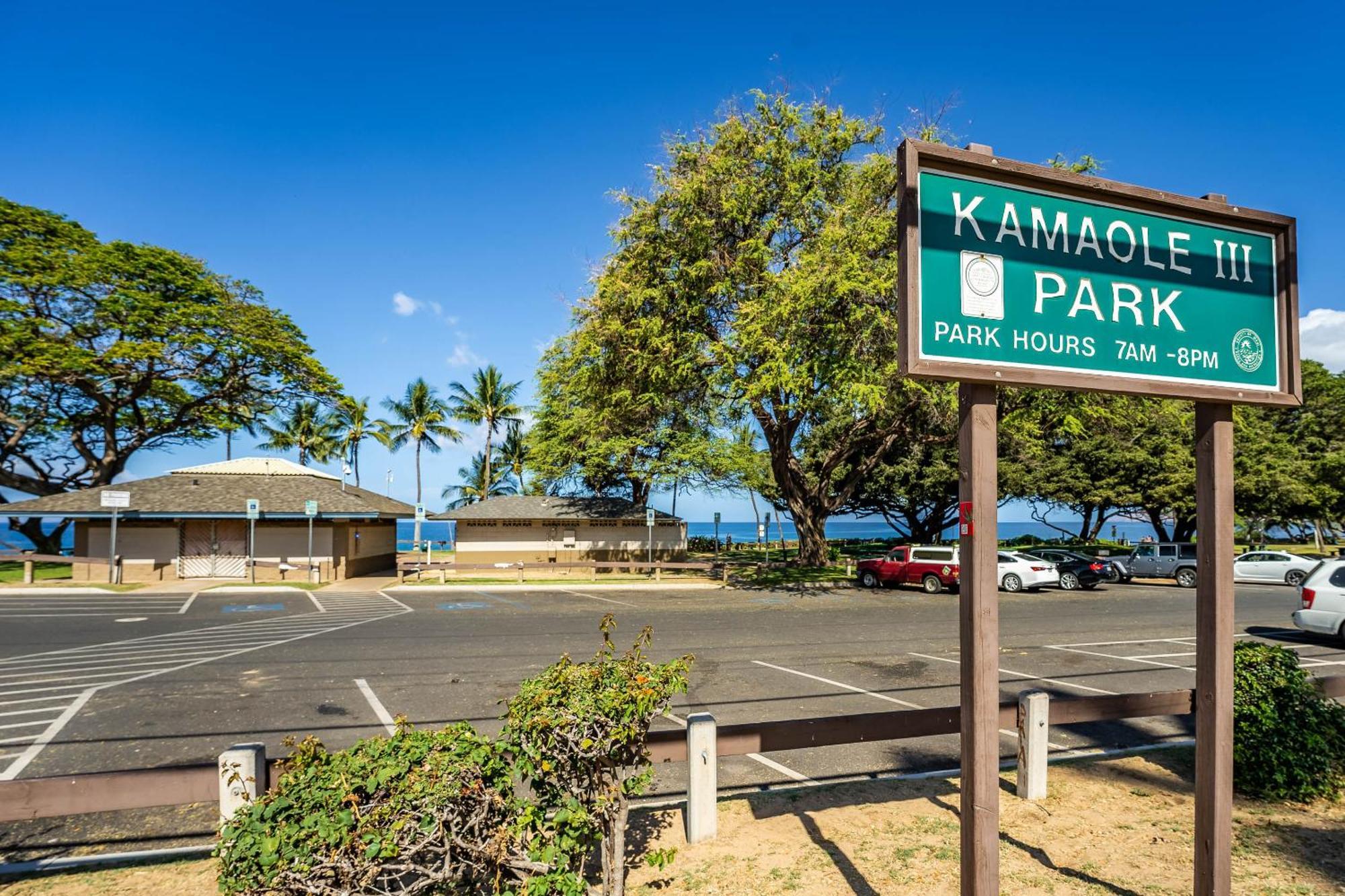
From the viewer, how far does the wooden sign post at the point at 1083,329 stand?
10.6 feet

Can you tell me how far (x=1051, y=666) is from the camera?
11711mm

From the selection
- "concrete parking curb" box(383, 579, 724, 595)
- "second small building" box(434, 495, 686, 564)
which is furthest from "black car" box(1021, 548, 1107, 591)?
"second small building" box(434, 495, 686, 564)

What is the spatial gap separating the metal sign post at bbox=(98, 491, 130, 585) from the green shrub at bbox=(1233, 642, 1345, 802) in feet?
102

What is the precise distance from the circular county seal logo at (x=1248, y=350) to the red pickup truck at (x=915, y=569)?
2209 centimetres

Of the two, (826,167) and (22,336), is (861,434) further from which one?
(22,336)

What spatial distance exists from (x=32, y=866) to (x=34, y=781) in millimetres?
1312

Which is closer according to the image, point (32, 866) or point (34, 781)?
point (34, 781)

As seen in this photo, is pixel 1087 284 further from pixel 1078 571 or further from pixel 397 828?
pixel 1078 571

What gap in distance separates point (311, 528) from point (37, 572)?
13.0 m

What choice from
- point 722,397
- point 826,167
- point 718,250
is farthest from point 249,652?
point 826,167

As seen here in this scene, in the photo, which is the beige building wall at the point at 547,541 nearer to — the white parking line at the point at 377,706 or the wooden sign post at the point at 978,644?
the white parking line at the point at 377,706

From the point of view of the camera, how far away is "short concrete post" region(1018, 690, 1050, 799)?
18.8 ft

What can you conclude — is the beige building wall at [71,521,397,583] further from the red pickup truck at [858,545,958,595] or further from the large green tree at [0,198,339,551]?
the red pickup truck at [858,545,958,595]

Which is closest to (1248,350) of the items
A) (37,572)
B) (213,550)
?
(213,550)
